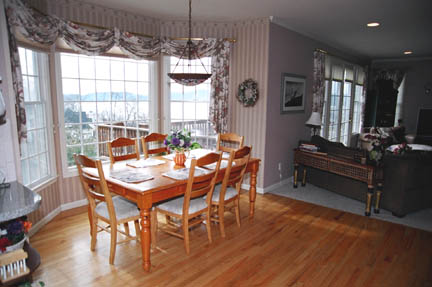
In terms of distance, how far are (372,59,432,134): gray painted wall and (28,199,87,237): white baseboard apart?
8.62 m

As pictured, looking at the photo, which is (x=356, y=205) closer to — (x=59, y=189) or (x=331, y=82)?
(x=331, y=82)

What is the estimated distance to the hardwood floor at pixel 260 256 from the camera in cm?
254

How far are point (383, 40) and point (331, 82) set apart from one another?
1233 millimetres

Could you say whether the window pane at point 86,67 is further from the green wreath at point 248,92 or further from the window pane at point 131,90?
Answer: the green wreath at point 248,92

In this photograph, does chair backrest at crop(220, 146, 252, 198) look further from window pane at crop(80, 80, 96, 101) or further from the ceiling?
window pane at crop(80, 80, 96, 101)

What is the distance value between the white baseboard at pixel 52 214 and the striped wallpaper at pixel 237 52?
47mm

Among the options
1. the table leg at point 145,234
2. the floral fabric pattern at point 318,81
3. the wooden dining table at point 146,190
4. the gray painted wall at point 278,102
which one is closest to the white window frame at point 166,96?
the gray painted wall at point 278,102

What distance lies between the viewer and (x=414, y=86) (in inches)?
324

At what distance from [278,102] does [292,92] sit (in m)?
0.49

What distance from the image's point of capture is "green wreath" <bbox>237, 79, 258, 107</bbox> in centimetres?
461

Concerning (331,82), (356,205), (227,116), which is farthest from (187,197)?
(331,82)

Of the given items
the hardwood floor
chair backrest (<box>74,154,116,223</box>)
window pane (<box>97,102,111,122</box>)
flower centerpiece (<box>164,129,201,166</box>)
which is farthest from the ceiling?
the hardwood floor

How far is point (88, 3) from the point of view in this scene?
379 centimetres

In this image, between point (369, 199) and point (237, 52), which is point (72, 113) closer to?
point (237, 52)
